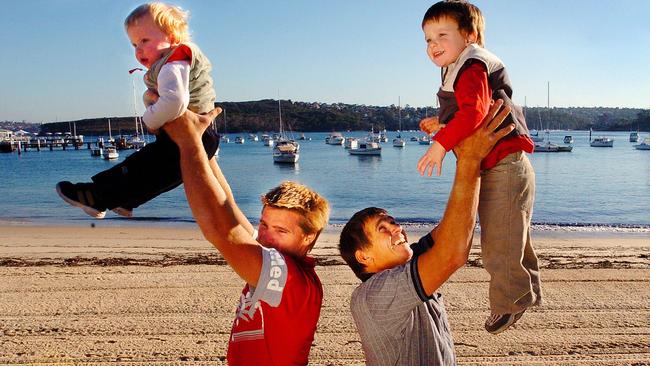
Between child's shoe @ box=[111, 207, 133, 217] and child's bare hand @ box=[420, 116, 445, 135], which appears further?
child's bare hand @ box=[420, 116, 445, 135]

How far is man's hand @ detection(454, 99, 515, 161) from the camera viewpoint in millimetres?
1978

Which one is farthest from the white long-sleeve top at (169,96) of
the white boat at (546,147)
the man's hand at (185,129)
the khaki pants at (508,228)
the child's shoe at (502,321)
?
the white boat at (546,147)

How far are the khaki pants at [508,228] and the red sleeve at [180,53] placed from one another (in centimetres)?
111

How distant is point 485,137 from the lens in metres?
1.99

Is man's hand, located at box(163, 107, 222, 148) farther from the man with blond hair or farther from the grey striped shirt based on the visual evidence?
the grey striped shirt

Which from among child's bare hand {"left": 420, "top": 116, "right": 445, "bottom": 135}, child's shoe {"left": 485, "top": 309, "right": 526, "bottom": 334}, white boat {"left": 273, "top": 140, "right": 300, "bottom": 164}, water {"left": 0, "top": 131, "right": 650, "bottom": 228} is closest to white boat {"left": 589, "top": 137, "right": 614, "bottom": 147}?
water {"left": 0, "top": 131, "right": 650, "bottom": 228}

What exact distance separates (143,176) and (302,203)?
58 cm

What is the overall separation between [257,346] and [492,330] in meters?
0.88

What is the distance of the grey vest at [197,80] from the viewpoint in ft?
6.83

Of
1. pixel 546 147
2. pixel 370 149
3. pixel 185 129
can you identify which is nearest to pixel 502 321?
pixel 185 129

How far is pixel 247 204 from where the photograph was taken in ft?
113

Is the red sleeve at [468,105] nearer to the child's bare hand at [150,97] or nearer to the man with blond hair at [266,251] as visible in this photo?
the man with blond hair at [266,251]

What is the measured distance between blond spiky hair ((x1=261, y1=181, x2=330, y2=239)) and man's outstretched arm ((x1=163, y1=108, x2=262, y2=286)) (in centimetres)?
18

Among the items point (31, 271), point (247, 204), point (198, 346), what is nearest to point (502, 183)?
point (198, 346)
